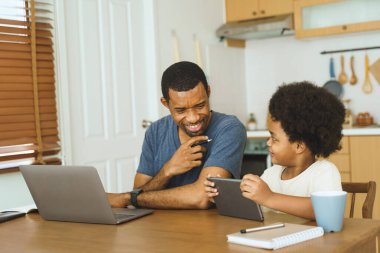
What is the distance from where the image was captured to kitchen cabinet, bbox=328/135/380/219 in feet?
13.5

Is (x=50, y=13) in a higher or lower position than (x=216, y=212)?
higher

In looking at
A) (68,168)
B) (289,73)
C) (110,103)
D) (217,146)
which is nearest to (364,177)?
(289,73)

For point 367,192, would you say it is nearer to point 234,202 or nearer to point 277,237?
point 234,202

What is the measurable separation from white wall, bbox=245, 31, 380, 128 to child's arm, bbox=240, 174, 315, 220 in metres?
3.33

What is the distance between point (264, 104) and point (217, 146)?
10.9 feet

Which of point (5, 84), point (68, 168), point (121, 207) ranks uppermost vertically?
point (5, 84)

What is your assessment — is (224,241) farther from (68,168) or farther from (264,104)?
(264,104)

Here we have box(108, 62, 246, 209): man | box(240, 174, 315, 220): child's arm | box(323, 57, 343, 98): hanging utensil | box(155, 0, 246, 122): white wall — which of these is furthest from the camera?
box(323, 57, 343, 98): hanging utensil

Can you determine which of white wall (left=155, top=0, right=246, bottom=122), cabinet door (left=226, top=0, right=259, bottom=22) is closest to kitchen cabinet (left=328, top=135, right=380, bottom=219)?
white wall (left=155, top=0, right=246, bottom=122)

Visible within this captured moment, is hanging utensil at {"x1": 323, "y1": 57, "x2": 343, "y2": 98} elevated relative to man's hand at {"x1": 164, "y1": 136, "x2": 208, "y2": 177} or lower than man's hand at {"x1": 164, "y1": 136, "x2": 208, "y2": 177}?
elevated

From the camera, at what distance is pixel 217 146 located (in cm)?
206

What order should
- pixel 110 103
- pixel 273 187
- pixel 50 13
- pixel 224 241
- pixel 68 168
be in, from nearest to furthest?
pixel 224 241 < pixel 68 168 < pixel 273 187 < pixel 50 13 < pixel 110 103

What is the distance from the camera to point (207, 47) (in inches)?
193

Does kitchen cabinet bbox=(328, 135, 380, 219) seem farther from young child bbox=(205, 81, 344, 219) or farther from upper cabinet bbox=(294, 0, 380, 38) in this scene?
young child bbox=(205, 81, 344, 219)
